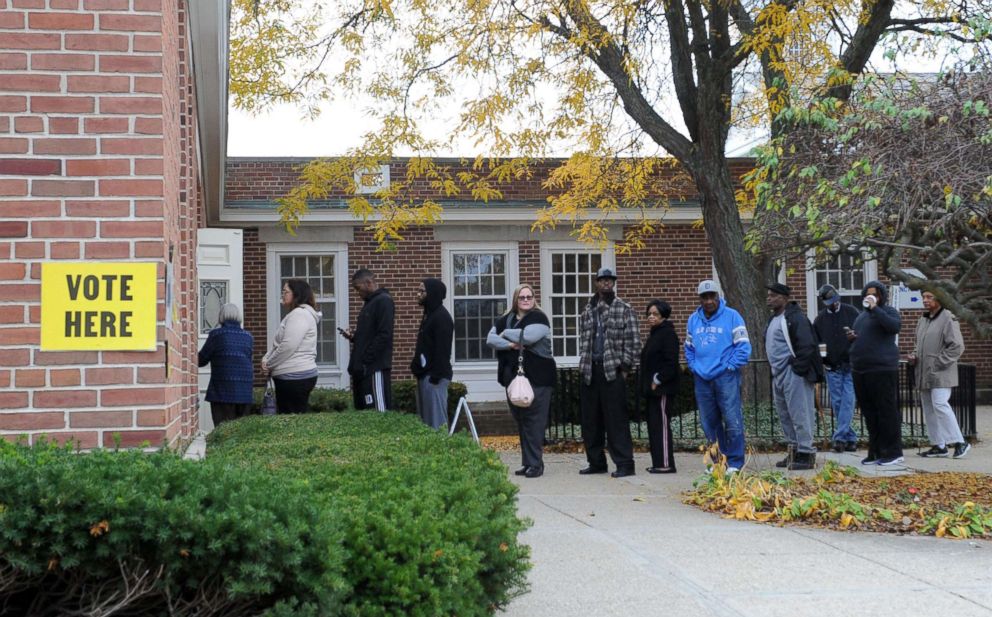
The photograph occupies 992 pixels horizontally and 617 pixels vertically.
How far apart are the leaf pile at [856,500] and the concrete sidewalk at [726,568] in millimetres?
217

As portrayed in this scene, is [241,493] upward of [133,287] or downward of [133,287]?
downward

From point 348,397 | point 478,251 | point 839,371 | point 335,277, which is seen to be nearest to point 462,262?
point 478,251

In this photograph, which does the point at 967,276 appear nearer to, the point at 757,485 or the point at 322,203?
the point at 757,485

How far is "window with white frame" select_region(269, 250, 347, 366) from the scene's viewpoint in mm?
18984

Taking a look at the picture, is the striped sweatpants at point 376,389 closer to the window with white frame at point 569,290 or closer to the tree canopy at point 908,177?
the tree canopy at point 908,177

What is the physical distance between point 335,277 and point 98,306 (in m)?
14.8

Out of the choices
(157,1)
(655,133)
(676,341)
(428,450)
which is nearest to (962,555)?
(428,450)

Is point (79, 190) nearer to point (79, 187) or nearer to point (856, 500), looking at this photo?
point (79, 187)

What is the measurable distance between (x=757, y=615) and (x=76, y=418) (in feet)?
10.2

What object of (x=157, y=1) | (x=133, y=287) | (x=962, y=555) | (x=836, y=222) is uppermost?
(x=157, y=1)

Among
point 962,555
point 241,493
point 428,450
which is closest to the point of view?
point 241,493

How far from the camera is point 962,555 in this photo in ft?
21.4

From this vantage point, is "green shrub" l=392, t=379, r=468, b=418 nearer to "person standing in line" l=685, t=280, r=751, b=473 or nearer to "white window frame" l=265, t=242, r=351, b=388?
"white window frame" l=265, t=242, r=351, b=388

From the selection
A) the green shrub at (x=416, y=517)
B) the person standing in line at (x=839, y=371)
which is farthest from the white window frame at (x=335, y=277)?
the green shrub at (x=416, y=517)
